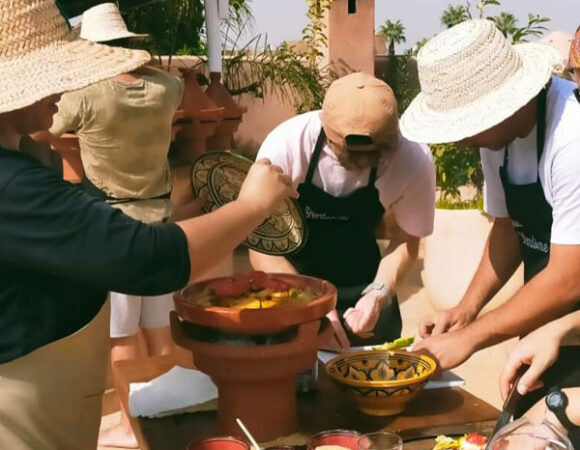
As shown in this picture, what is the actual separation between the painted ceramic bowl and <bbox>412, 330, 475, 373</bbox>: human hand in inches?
2.0

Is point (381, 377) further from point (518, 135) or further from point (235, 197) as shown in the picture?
point (518, 135)

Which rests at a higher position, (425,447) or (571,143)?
(571,143)

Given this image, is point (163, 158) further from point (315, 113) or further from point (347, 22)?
point (347, 22)

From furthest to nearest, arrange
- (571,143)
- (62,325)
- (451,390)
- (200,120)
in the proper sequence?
(200,120), (451,390), (571,143), (62,325)

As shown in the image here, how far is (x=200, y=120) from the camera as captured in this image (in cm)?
474

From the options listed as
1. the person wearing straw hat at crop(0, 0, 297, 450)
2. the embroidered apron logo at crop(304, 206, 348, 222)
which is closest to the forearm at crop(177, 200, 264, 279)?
the person wearing straw hat at crop(0, 0, 297, 450)

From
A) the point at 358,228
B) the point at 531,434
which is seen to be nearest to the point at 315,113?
the point at 358,228

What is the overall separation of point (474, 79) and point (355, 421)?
34.0 inches

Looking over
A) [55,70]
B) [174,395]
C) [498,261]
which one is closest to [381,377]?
[174,395]

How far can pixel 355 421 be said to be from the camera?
189 cm

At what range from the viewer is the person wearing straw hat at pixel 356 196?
2.48 m

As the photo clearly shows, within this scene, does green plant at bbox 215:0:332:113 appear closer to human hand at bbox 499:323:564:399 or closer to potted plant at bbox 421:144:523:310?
potted plant at bbox 421:144:523:310

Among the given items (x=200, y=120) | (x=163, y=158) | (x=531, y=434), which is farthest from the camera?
(x=200, y=120)

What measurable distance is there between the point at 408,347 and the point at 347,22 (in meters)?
6.24
